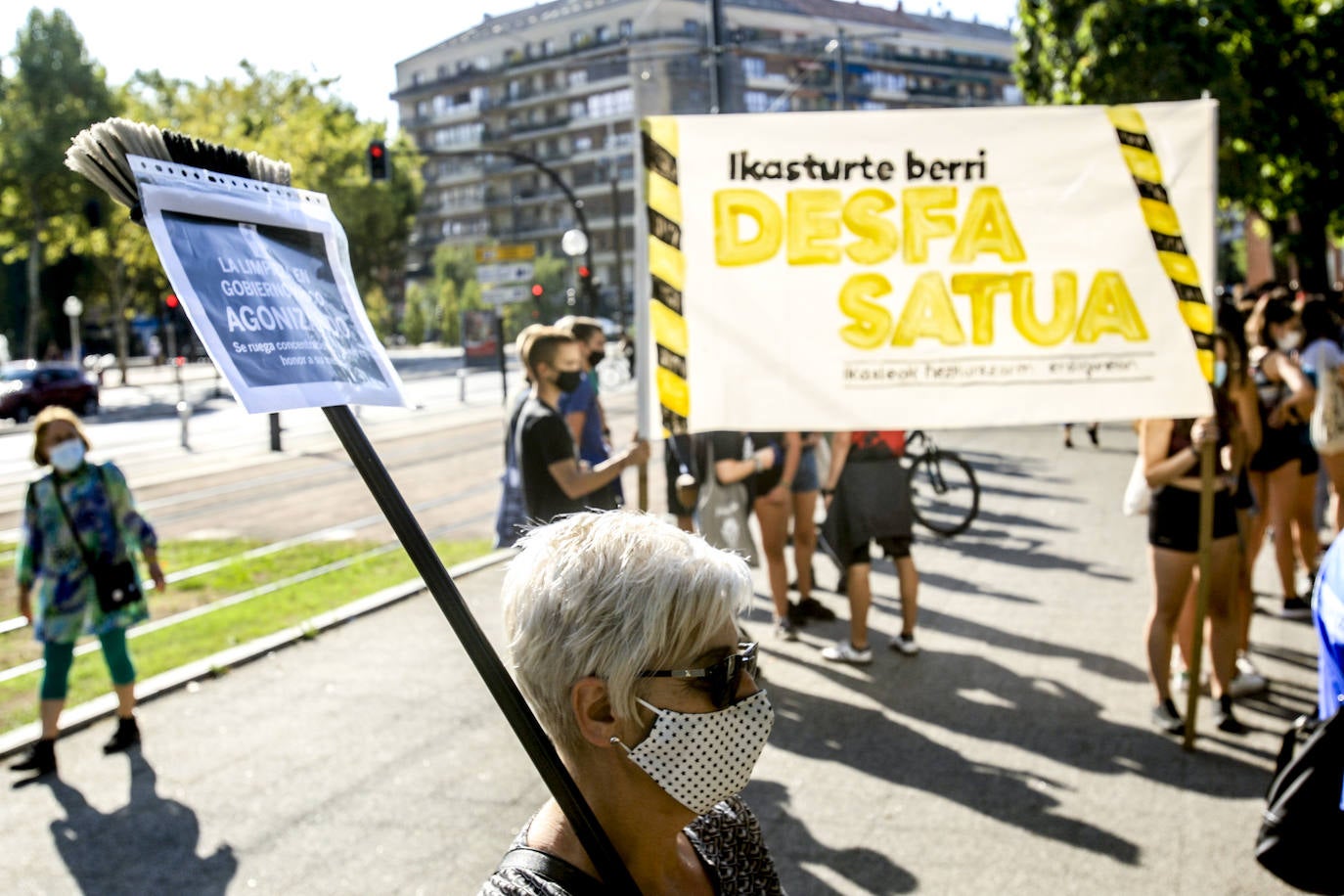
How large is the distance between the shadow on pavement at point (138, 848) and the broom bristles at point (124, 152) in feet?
10.8

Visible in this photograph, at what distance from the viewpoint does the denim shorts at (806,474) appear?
768cm

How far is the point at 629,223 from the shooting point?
86625 mm

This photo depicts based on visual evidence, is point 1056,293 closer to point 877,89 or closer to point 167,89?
point 167,89

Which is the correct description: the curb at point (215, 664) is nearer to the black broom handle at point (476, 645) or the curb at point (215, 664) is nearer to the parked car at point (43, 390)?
the black broom handle at point (476, 645)

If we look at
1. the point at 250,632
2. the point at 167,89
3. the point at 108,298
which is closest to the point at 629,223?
the point at 108,298

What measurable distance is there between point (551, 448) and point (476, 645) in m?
3.83

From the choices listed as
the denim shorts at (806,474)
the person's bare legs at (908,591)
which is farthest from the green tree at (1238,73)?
the person's bare legs at (908,591)

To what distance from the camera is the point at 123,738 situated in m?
5.69

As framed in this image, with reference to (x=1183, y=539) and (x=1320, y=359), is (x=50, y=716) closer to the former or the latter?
(x=1183, y=539)

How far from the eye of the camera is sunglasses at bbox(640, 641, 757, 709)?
70.7 inches

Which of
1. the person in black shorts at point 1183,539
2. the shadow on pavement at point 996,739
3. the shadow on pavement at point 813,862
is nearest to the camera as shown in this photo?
the shadow on pavement at point 813,862

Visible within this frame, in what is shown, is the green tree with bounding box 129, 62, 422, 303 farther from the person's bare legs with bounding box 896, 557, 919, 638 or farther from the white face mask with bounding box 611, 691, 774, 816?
the white face mask with bounding box 611, 691, 774, 816

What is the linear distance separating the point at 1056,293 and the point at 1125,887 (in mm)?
2078

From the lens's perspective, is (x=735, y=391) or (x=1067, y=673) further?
(x=1067, y=673)
